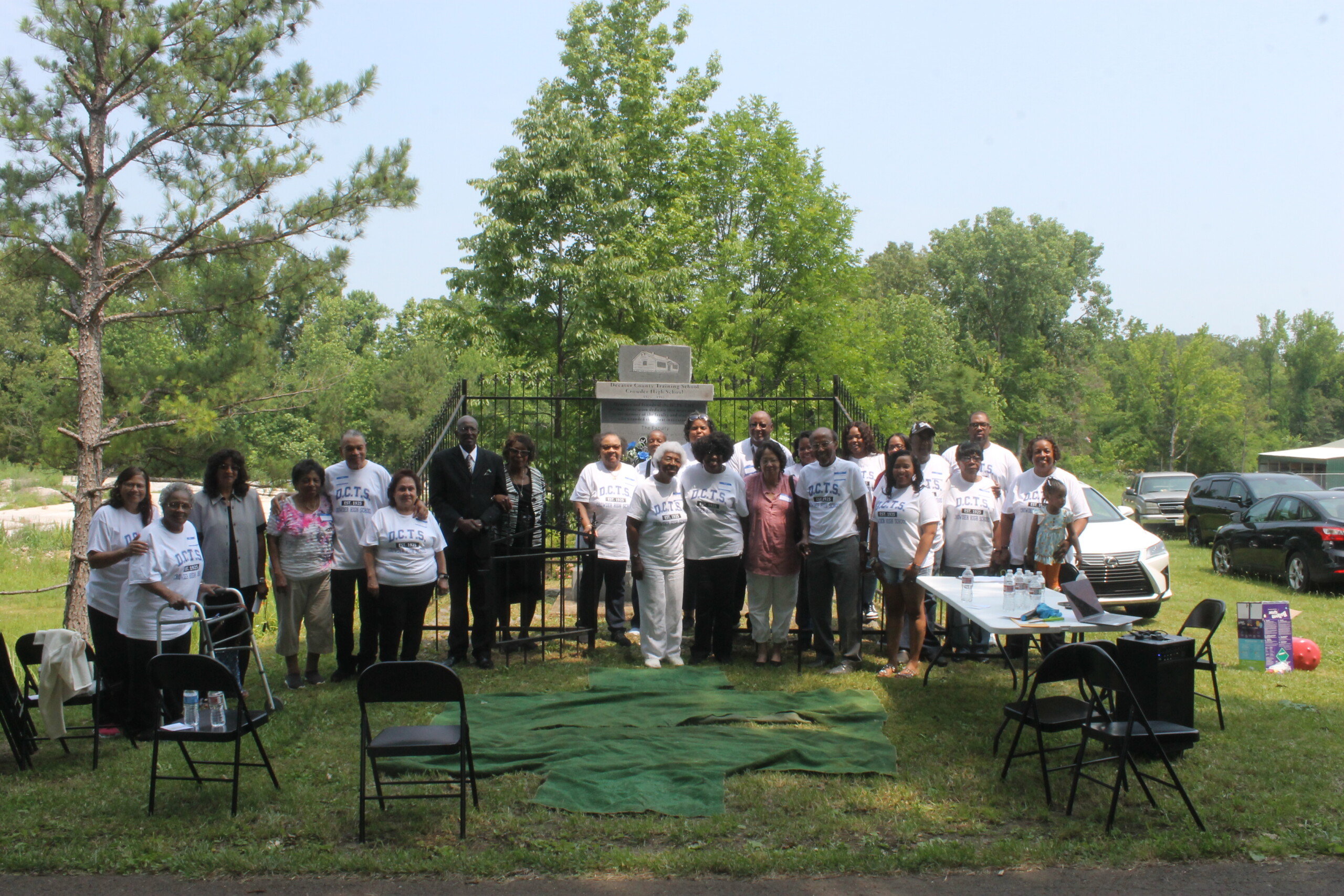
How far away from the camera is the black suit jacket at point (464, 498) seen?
754 cm

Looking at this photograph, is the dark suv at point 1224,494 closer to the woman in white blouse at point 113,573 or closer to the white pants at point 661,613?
the white pants at point 661,613

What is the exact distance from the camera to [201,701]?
491cm

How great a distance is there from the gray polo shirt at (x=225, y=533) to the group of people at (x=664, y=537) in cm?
1

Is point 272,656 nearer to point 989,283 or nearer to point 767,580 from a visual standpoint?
point 767,580

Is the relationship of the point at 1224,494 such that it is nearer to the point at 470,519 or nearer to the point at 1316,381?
the point at 470,519

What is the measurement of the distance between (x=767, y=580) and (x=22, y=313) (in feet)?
131

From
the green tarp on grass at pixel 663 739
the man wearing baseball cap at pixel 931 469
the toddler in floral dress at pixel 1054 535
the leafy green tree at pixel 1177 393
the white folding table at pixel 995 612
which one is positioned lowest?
the green tarp on grass at pixel 663 739

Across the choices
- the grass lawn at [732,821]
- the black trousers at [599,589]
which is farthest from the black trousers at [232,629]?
the black trousers at [599,589]

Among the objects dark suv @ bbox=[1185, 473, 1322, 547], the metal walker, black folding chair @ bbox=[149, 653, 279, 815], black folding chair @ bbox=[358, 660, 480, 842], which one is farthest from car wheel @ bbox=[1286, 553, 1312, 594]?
→ black folding chair @ bbox=[149, 653, 279, 815]

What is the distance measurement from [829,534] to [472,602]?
2757mm

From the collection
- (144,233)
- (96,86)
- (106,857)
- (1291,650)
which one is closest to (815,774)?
(106,857)

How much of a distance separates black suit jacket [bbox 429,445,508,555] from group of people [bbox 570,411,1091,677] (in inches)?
33.7

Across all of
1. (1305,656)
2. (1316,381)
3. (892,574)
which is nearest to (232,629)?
(892,574)

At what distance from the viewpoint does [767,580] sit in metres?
A: 7.63
